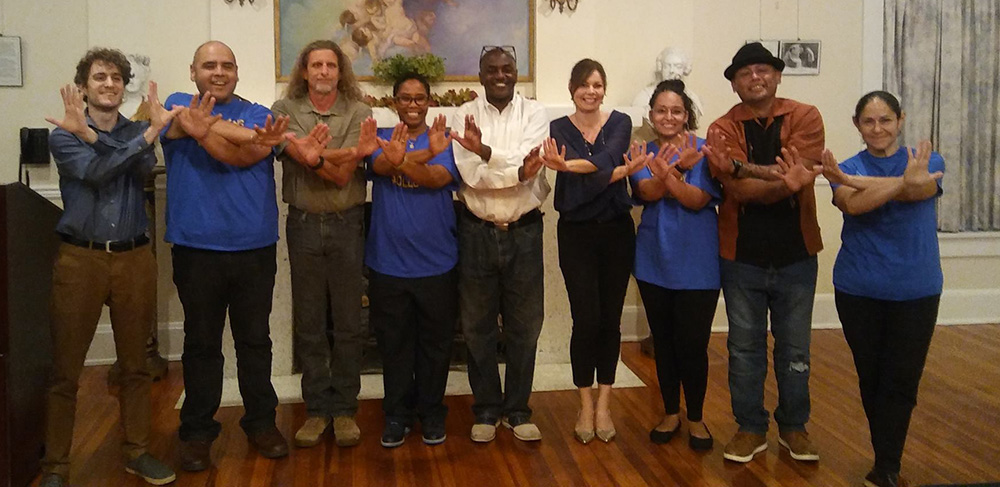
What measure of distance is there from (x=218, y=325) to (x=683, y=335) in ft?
5.93

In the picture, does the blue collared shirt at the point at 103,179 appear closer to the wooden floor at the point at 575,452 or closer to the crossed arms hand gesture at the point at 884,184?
the wooden floor at the point at 575,452

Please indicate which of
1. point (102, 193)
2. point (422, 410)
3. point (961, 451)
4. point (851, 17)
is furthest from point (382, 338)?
point (851, 17)

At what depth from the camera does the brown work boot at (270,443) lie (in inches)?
113

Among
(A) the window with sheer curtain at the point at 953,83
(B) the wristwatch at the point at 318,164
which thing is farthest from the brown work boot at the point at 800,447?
(A) the window with sheer curtain at the point at 953,83

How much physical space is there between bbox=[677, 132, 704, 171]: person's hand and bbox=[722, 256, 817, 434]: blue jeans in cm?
41

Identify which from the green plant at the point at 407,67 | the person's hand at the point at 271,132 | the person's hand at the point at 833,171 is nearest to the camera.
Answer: the person's hand at the point at 833,171

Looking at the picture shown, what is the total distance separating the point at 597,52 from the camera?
15.0 ft

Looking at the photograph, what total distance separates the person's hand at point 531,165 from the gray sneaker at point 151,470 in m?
1.70

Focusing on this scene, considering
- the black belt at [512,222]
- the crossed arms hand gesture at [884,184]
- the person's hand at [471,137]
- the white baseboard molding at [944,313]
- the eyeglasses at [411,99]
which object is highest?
the eyeglasses at [411,99]

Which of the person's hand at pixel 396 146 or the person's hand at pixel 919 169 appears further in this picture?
the person's hand at pixel 396 146

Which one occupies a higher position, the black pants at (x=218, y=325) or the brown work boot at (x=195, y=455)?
the black pants at (x=218, y=325)

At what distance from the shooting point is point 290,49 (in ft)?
13.8

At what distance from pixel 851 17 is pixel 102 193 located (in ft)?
15.0

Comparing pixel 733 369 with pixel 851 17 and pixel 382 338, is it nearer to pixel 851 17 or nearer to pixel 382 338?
pixel 382 338
